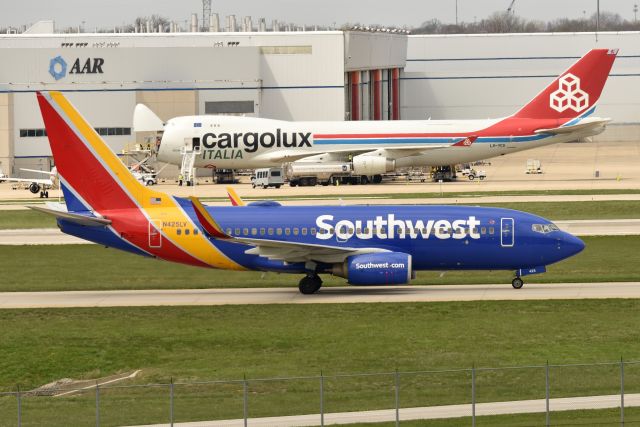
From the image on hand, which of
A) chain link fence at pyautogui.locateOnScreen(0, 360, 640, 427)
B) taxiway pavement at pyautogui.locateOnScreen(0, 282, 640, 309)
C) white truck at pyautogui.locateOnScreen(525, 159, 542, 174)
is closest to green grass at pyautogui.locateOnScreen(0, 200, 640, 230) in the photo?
taxiway pavement at pyautogui.locateOnScreen(0, 282, 640, 309)

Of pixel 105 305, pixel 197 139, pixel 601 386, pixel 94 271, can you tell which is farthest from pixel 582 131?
pixel 601 386

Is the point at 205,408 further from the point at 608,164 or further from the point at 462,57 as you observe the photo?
the point at 462,57

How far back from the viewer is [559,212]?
258 ft

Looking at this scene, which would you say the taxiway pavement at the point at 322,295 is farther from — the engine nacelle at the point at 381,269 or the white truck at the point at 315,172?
the white truck at the point at 315,172

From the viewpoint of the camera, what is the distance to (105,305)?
158 feet

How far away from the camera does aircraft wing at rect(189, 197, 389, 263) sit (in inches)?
1852

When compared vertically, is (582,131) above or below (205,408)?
above

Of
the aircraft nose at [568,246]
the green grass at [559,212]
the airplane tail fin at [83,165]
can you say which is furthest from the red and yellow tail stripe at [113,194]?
the green grass at [559,212]

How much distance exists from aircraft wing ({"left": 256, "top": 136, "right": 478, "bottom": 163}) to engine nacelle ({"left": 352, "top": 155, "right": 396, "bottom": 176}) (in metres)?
0.93

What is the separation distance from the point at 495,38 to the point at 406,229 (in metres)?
128

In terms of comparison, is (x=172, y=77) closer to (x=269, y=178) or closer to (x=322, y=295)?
(x=269, y=178)

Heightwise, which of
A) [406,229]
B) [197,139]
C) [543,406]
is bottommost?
[543,406]

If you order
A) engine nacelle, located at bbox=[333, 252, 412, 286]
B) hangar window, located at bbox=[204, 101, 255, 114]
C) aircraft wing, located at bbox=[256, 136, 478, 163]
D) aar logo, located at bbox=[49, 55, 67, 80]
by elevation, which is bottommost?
engine nacelle, located at bbox=[333, 252, 412, 286]

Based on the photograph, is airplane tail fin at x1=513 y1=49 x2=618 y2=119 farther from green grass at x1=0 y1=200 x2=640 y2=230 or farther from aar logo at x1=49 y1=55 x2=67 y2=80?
aar logo at x1=49 y1=55 x2=67 y2=80
